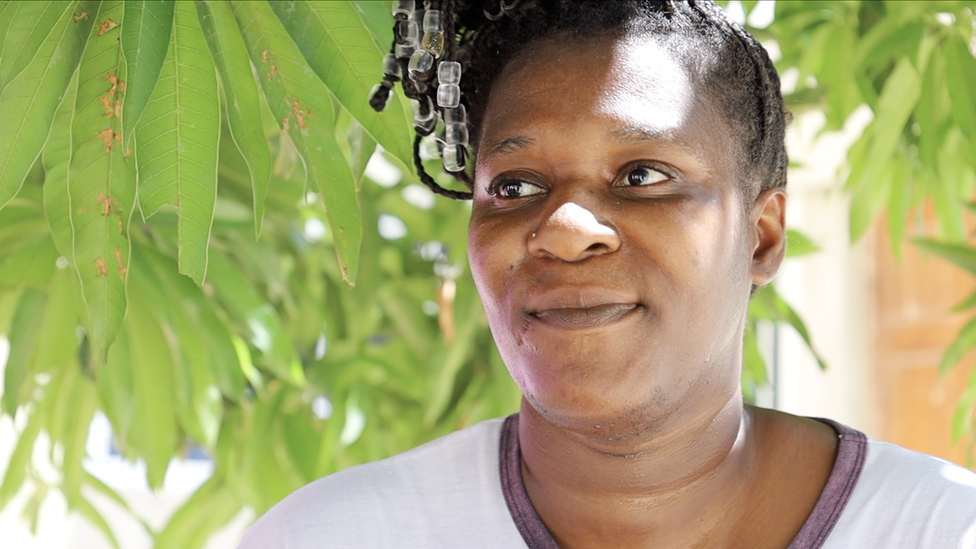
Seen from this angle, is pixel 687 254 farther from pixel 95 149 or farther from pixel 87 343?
pixel 87 343

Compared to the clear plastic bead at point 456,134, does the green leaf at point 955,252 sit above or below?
below

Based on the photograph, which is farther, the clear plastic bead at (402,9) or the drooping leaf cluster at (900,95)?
the drooping leaf cluster at (900,95)

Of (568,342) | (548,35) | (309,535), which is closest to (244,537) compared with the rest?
(309,535)

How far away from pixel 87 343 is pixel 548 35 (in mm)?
771

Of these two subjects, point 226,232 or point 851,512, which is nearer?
point 851,512

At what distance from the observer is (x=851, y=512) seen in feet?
2.69

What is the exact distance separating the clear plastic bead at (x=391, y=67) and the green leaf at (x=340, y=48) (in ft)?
0.04

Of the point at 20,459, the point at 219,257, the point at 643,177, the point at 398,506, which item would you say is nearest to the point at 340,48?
the point at 643,177

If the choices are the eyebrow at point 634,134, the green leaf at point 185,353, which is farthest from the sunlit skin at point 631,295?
the green leaf at point 185,353

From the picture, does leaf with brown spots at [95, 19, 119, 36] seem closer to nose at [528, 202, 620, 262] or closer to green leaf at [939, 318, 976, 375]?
nose at [528, 202, 620, 262]

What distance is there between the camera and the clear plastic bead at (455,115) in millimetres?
922

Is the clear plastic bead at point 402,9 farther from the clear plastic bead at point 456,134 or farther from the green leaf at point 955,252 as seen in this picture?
the green leaf at point 955,252

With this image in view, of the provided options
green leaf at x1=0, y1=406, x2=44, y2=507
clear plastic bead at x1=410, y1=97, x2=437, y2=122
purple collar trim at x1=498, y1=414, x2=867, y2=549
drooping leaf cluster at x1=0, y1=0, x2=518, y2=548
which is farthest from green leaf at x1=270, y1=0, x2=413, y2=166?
green leaf at x1=0, y1=406, x2=44, y2=507

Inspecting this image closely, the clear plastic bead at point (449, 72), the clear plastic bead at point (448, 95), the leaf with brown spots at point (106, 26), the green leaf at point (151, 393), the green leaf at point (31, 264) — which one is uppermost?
the leaf with brown spots at point (106, 26)
